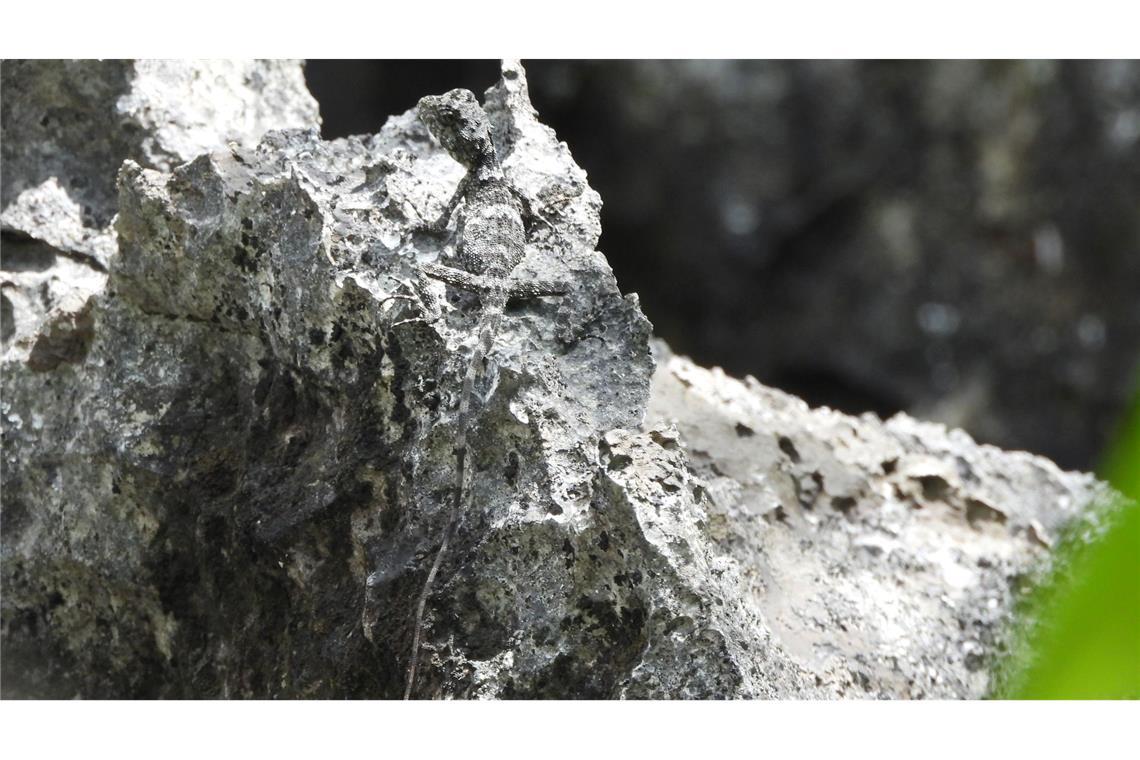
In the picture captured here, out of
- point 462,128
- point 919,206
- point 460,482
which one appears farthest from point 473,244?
point 919,206

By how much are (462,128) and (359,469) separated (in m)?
0.73

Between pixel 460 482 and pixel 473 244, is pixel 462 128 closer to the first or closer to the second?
pixel 473 244

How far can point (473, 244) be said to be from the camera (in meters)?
2.27

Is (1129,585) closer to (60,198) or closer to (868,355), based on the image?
(60,198)

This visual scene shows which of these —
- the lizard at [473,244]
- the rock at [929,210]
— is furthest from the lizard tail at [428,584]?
the rock at [929,210]

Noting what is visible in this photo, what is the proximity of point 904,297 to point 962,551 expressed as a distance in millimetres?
5134

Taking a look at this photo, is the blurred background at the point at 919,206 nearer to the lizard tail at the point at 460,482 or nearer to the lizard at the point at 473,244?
the lizard at the point at 473,244

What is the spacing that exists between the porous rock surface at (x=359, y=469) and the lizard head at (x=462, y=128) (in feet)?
0.27

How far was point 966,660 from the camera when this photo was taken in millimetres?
2908

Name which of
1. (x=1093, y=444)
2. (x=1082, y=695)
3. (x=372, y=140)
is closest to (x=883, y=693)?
(x=372, y=140)

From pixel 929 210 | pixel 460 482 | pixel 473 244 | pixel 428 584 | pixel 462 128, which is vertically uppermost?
pixel 929 210

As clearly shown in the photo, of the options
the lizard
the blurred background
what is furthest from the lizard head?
the blurred background

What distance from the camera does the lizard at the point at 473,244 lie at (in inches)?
82.1

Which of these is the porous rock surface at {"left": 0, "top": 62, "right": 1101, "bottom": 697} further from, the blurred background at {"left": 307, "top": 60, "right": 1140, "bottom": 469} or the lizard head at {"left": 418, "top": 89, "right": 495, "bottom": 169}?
the blurred background at {"left": 307, "top": 60, "right": 1140, "bottom": 469}
